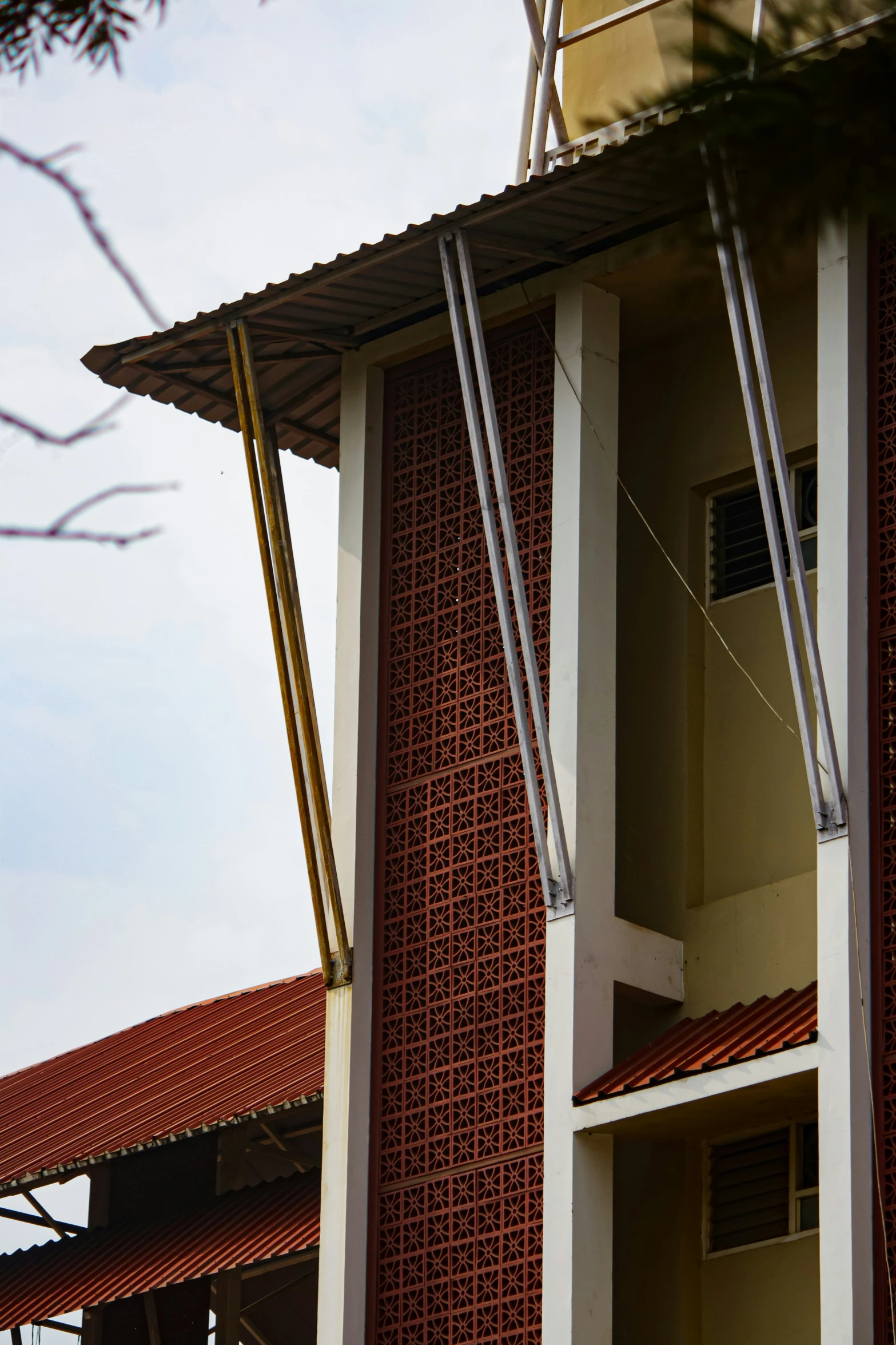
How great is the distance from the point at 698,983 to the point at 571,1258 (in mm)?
1850

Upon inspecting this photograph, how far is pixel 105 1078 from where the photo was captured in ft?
61.4

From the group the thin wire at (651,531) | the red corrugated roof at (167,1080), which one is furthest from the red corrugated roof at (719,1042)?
the red corrugated roof at (167,1080)

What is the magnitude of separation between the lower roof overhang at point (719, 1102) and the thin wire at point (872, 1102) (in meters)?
0.28

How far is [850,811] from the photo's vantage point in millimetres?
11086

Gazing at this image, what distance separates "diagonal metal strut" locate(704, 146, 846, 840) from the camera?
11078 mm

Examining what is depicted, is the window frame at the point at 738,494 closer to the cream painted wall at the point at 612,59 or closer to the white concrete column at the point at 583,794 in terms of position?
the white concrete column at the point at 583,794

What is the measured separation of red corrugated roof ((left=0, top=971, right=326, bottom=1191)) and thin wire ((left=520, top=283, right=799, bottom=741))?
4084 millimetres

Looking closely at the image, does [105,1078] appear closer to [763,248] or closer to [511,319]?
[511,319]

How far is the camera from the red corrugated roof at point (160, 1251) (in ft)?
49.1

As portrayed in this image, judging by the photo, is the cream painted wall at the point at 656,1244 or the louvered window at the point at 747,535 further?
the louvered window at the point at 747,535

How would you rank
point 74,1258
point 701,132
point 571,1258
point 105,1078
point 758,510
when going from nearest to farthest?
point 701,132
point 571,1258
point 758,510
point 74,1258
point 105,1078

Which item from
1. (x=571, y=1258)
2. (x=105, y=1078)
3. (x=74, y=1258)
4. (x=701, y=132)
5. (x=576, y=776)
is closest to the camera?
(x=701, y=132)

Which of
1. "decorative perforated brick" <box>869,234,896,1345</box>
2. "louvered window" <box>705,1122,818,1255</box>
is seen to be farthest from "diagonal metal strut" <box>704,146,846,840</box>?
"louvered window" <box>705,1122,818,1255</box>

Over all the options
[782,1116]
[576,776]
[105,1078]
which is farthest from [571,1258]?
[105,1078]
